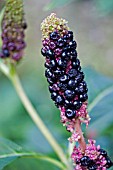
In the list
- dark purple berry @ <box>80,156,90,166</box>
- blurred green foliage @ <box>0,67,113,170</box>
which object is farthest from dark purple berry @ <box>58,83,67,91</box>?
blurred green foliage @ <box>0,67,113,170</box>

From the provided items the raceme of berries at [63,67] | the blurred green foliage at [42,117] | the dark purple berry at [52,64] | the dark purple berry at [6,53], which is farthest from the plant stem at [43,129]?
the dark purple berry at [52,64]

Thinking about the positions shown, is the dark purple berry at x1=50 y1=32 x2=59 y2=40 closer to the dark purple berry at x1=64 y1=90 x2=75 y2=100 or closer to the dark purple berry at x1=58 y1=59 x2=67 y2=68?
the dark purple berry at x1=58 y1=59 x2=67 y2=68

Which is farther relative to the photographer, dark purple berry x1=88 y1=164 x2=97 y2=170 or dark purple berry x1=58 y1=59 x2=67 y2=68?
dark purple berry x1=88 y1=164 x2=97 y2=170

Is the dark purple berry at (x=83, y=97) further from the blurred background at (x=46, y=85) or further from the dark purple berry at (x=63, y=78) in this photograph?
the blurred background at (x=46, y=85)

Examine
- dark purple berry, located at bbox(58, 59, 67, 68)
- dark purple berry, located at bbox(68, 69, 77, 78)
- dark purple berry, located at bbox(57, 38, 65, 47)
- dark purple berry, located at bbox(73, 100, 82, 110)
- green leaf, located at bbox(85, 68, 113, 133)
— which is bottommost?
dark purple berry, located at bbox(73, 100, 82, 110)

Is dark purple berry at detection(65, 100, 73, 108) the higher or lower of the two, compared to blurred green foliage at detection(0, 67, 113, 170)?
lower

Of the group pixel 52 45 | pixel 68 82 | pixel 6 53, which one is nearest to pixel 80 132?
pixel 68 82

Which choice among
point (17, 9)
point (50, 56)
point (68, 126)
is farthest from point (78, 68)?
point (17, 9)

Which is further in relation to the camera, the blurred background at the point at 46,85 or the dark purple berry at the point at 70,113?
the blurred background at the point at 46,85
